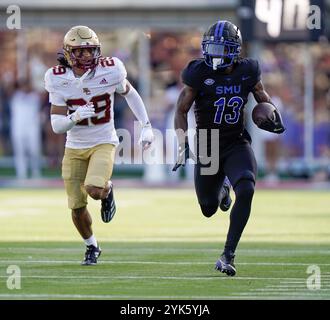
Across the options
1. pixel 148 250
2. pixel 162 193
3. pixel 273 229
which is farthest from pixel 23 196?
pixel 148 250

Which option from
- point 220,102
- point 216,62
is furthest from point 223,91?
point 216,62

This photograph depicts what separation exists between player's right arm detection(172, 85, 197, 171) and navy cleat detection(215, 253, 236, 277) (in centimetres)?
A: 86

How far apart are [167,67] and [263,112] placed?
44.7 feet

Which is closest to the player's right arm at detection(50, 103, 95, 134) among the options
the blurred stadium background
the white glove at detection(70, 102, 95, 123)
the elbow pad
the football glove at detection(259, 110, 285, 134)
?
the white glove at detection(70, 102, 95, 123)

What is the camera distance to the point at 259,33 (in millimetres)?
19328

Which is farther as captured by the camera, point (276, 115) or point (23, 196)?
point (23, 196)

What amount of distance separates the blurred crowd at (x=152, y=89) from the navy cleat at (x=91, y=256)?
11477 millimetres

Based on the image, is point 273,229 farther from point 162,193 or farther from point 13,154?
point 13,154

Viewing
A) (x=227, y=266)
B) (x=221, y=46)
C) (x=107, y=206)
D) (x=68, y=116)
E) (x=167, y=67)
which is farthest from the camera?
(x=167, y=67)

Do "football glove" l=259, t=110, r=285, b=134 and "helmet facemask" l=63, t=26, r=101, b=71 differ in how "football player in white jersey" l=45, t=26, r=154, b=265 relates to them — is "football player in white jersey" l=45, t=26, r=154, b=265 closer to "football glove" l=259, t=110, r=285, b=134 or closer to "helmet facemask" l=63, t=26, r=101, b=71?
"helmet facemask" l=63, t=26, r=101, b=71

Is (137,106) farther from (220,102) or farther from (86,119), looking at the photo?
(220,102)

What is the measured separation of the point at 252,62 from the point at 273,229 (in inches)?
149

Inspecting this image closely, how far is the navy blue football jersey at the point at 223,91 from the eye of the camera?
857 cm

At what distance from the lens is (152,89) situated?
22.1 metres
